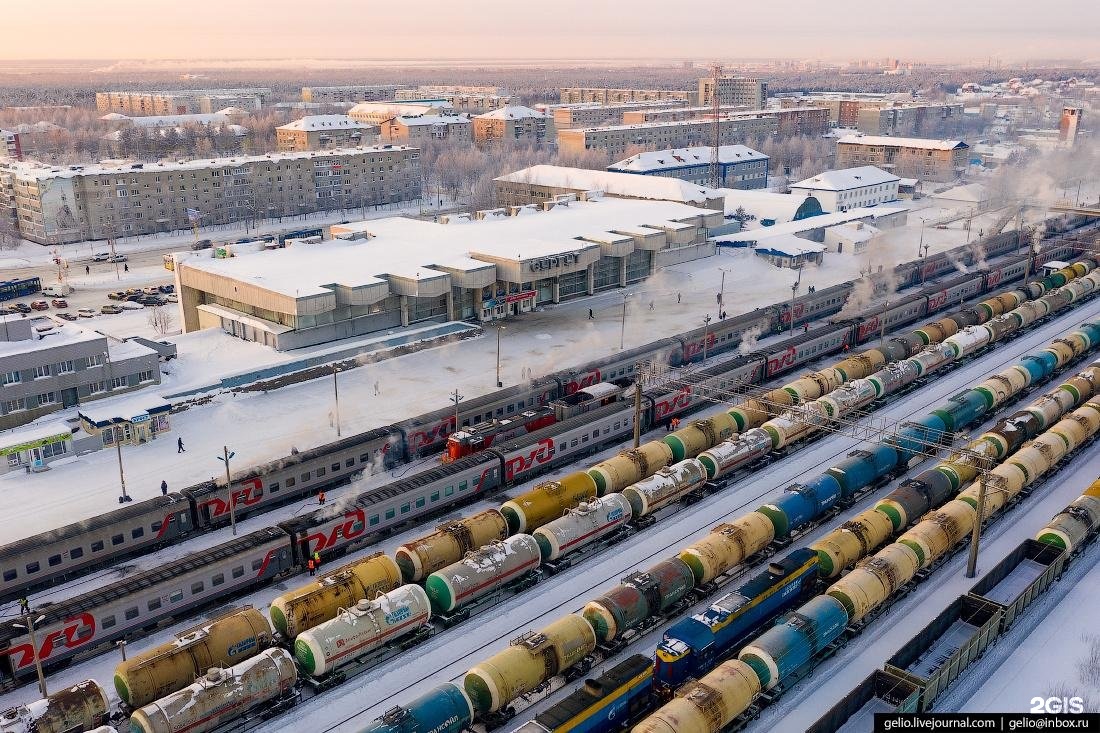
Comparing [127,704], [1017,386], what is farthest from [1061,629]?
[127,704]

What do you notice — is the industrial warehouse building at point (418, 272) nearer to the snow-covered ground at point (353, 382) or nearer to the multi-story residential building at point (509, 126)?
the snow-covered ground at point (353, 382)

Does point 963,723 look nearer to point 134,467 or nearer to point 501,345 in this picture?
point 134,467

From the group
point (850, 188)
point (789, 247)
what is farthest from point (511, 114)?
point (789, 247)

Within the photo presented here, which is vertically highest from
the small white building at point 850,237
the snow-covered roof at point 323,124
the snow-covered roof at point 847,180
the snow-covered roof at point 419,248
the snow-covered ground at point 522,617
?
the snow-covered roof at point 323,124

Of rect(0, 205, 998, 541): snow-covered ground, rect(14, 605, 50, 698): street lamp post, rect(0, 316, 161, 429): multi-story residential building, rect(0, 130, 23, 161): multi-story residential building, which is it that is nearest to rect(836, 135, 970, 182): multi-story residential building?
rect(0, 205, 998, 541): snow-covered ground

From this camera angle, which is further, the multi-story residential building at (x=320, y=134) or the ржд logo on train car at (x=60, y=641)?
the multi-story residential building at (x=320, y=134)

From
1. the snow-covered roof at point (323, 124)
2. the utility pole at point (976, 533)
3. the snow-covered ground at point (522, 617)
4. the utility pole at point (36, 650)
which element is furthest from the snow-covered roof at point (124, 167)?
the utility pole at point (976, 533)

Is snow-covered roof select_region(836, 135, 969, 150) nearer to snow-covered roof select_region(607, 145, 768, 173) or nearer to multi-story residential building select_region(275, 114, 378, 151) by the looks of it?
snow-covered roof select_region(607, 145, 768, 173)

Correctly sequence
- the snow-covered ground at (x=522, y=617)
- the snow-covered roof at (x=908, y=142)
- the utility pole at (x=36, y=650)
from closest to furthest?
the utility pole at (x=36, y=650) < the snow-covered ground at (x=522, y=617) < the snow-covered roof at (x=908, y=142)
